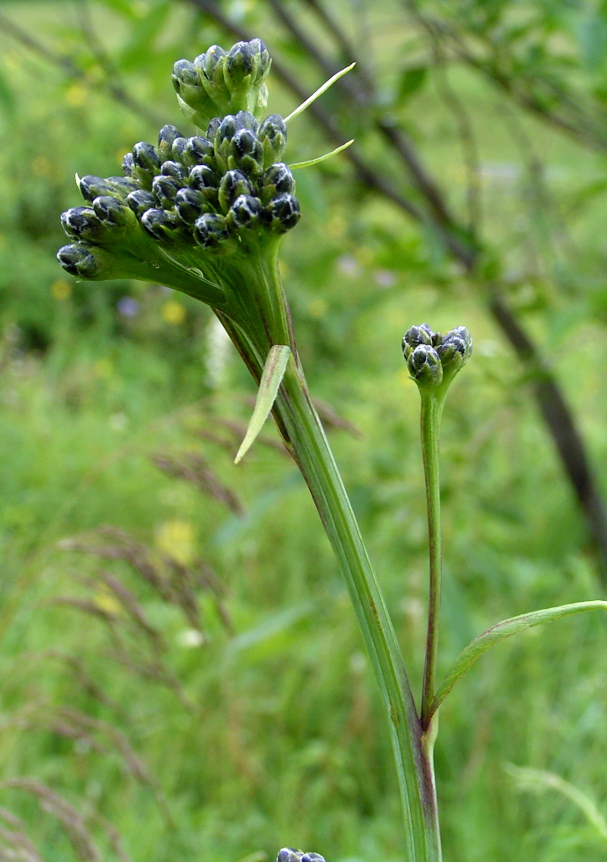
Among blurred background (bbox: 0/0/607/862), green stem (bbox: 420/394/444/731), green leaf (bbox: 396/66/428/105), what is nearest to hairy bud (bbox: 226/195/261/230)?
green stem (bbox: 420/394/444/731)

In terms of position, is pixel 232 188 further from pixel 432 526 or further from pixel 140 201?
pixel 432 526

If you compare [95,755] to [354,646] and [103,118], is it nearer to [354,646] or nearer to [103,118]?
[354,646]

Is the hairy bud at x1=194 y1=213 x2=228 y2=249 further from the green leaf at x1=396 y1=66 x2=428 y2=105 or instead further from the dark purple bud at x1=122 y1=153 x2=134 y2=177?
the green leaf at x1=396 y1=66 x2=428 y2=105

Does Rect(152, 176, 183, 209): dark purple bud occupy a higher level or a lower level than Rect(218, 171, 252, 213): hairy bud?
higher

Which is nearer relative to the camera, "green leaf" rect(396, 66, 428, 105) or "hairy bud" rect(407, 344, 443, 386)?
"hairy bud" rect(407, 344, 443, 386)

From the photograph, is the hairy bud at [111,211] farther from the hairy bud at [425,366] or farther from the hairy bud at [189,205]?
the hairy bud at [425,366]

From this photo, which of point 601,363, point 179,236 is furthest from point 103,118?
point 179,236

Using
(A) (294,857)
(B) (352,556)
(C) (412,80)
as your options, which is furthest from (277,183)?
(C) (412,80)
